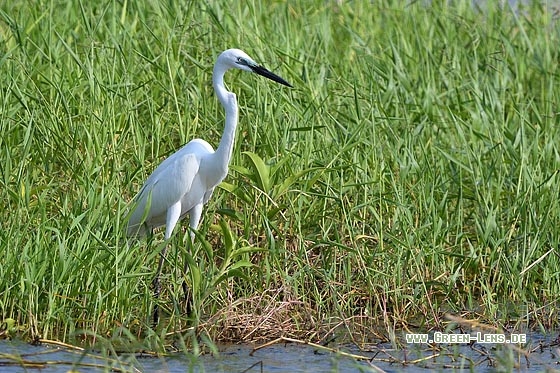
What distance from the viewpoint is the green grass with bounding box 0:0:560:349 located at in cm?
451

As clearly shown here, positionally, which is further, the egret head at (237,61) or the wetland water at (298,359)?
the egret head at (237,61)

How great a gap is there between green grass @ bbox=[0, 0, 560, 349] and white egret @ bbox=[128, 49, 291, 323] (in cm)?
11

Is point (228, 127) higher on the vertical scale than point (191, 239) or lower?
higher

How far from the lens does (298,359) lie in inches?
176

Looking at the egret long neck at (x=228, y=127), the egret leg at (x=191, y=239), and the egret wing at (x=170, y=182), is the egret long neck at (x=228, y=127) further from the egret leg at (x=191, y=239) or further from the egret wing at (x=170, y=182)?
the egret leg at (x=191, y=239)

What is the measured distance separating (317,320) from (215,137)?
1.47m

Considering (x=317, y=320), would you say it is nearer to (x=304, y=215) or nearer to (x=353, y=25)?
(x=304, y=215)

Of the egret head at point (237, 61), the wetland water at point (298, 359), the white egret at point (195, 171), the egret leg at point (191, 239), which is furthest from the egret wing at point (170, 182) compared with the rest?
the wetland water at point (298, 359)

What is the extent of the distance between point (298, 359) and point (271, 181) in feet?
2.99

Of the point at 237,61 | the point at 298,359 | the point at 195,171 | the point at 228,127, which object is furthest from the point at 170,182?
the point at 298,359

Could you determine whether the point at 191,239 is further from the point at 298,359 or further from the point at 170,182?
the point at 298,359

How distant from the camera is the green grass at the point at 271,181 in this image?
4512mm

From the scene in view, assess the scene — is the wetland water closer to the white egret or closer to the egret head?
the white egret

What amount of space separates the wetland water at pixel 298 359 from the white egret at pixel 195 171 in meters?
0.73
